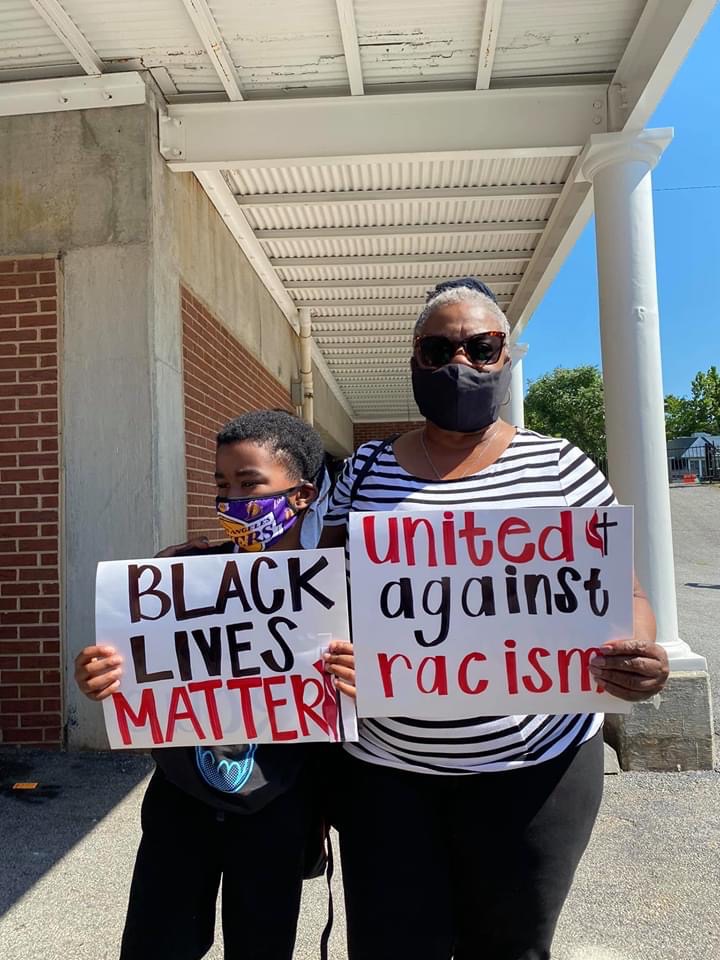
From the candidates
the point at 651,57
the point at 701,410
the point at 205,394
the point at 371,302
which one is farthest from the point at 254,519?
the point at 701,410

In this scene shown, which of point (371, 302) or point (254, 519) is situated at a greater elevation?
point (371, 302)

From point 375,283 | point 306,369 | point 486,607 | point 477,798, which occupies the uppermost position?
point 375,283

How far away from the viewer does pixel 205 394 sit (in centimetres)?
592

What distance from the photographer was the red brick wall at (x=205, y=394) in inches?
215

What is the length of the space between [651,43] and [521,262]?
3.97 meters

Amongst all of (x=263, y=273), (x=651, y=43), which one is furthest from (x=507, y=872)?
(x=263, y=273)

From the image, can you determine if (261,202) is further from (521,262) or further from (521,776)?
(521,776)

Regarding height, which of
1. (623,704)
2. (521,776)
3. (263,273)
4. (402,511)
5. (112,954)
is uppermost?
(263,273)

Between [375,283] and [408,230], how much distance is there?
5.07 feet

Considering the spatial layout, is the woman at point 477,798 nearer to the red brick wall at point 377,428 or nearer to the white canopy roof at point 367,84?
the white canopy roof at point 367,84

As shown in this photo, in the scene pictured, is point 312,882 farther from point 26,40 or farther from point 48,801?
point 26,40

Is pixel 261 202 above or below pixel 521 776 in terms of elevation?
above

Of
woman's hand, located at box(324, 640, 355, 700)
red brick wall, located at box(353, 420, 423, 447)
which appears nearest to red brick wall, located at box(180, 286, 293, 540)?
woman's hand, located at box(324, 640, 355, 700)

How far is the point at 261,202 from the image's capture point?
21.4 ft
